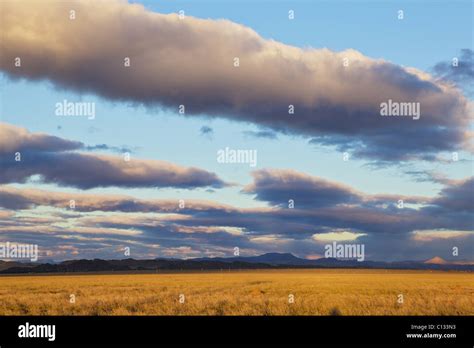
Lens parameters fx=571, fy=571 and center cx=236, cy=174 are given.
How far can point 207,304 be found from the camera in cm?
2917

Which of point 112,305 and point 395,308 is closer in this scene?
point 395,308
